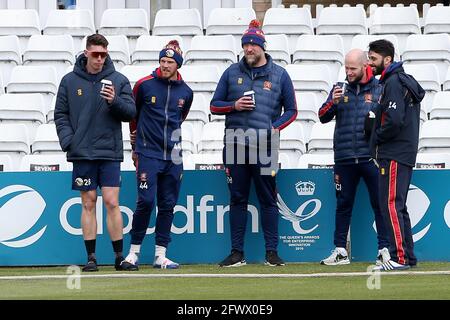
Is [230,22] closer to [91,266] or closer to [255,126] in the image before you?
[255,126]

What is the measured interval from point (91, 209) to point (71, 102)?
104 cm

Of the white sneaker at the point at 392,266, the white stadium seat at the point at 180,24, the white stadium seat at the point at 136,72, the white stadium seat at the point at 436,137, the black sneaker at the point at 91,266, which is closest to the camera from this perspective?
the white sneaker at the point at 392,266

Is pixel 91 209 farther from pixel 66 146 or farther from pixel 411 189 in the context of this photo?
pixel 411 189

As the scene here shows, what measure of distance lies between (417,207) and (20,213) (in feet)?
13.3

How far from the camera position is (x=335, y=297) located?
994cm

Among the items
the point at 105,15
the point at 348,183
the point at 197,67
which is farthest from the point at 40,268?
the point at 105,15

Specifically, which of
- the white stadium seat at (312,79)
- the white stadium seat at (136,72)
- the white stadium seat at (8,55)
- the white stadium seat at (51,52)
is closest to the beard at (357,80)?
the white stadium seat at (312,79)

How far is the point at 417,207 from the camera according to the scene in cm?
1343

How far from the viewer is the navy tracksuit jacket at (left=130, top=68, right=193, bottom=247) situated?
12.9 meters

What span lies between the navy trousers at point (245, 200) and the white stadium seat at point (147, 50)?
15.2ft

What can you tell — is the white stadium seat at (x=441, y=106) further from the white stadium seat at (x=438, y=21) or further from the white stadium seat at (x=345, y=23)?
the white stadium seat at (x=345, y=23)

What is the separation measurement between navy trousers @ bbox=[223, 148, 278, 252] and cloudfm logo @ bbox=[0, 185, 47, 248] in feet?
6.55

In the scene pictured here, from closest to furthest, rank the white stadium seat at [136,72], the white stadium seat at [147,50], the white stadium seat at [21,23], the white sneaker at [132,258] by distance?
the white sneaker at [132,258] → the white stadium seat at [136,72] → the white stadium seat at [147,50] → the white stadium seat at [21,23]

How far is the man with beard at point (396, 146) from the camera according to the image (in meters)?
12.0
